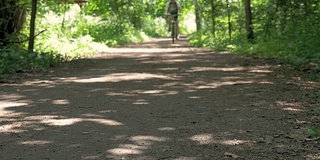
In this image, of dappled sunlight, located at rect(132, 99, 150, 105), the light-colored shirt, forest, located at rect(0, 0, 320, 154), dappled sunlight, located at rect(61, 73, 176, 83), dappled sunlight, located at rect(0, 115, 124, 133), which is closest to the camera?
dappled sunlight, located at rect(0, 115, 124, 133)

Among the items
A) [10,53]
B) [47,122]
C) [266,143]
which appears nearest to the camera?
[266,143]

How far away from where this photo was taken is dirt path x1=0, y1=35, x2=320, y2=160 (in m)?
3.25

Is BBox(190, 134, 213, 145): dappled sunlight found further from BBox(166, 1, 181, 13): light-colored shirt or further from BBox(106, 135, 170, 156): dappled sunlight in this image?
BBox(166, 1, 181, 13): light-colored shirt

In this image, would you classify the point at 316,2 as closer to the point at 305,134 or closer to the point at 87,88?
the point at 87,88

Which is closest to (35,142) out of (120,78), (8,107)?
(8,107)

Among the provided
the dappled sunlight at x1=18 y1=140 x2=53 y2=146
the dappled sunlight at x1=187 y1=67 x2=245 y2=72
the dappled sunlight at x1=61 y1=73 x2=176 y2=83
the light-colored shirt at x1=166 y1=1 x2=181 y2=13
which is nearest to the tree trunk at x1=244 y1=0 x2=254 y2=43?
the light-colored shirt at x1=166 y1=1 x2=181 y2=13

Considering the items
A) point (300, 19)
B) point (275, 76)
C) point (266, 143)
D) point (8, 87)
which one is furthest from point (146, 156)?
point (300, 19)

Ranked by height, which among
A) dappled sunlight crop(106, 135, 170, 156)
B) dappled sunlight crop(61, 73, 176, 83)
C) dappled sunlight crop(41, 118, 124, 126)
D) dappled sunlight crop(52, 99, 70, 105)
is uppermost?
dappled sunlight crop(61, 73, 176, 83)

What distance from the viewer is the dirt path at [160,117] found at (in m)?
3.25

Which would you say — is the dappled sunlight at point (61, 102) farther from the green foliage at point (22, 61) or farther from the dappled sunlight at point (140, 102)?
the green foliage at point (22, 61)

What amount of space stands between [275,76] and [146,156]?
477 centimetres

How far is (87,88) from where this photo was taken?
21.0 feet

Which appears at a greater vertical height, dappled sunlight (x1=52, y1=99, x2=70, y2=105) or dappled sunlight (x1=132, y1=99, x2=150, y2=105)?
dappled sunlight (x1=52, y1=99, x2=70, y2=105)

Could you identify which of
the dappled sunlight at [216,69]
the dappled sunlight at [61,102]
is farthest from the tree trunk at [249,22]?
the dappled sunlight at [61,102]
